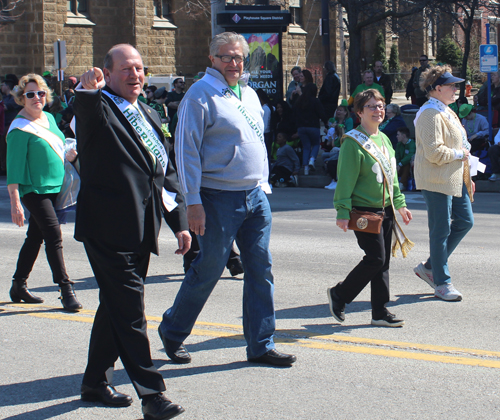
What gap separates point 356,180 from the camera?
18.0 ft

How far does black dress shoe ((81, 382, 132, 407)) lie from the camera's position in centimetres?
418

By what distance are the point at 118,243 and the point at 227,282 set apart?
344cm

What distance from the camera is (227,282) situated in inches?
287

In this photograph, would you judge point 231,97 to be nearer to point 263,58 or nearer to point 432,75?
Result: point 432,75

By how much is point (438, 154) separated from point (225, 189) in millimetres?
2369

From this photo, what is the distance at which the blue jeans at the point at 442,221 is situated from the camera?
6371mm

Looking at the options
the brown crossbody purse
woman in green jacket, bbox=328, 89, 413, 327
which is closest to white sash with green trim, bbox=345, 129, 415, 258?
woman in green jacket, bbox=328, 89, 413, 327

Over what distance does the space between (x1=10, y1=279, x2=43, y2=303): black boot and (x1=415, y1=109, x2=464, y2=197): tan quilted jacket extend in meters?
3.47

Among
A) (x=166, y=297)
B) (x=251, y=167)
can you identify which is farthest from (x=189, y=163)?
(x=166, y=297)

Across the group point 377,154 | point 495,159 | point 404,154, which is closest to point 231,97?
point 377,154

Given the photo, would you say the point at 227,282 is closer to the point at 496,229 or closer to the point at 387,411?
the point at 387,411

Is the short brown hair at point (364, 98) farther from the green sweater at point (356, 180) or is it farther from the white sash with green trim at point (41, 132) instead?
the white sash with green trim at point (41, 132)

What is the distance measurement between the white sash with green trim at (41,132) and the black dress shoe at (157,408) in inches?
119

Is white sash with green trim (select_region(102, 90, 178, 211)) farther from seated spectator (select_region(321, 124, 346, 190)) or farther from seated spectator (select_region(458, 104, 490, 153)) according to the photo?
seated spectator (select_region(458, 104, 490, 153))
